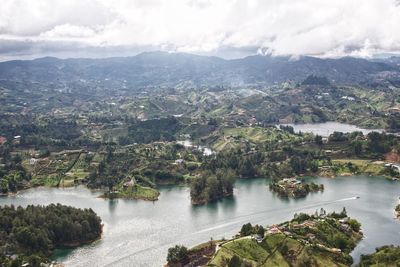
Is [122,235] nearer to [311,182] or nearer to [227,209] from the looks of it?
[227,209]

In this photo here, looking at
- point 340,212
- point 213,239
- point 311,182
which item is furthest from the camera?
point 311,182

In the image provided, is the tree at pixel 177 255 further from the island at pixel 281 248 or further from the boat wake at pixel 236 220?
the boat wake at pixel 236 220

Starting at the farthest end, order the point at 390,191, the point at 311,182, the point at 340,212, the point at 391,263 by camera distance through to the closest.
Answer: the point at 311,182, the point at 390,191, the point at 340,212, the point at 391,263

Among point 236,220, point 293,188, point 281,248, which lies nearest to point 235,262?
point 281,248

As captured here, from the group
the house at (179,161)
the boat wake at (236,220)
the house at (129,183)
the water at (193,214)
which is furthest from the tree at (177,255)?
the house at (179,161)

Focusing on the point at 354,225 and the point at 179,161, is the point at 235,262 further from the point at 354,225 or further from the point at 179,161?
the point at 179,161

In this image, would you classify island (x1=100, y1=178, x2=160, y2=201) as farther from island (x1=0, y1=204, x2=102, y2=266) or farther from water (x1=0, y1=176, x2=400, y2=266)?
island (x1=0, y1=204, x2=102, y2=266)

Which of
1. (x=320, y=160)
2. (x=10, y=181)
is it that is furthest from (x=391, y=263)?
(x=10, y=181)
